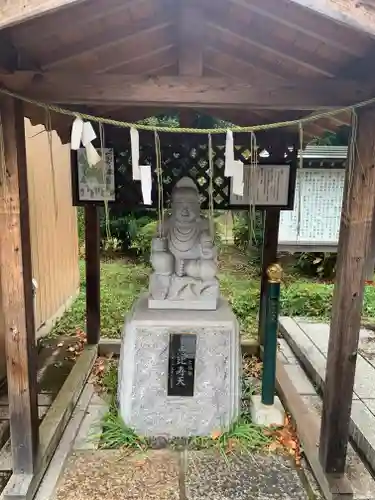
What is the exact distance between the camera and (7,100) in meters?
2.46

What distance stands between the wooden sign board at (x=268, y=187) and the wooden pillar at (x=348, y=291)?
5.46 ft

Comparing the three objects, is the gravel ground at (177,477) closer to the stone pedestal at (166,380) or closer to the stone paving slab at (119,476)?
the stone paving slab at (119,476)

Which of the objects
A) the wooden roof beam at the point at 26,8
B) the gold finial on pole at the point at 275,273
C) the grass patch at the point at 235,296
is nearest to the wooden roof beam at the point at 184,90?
the wooden roof beam at the point at 26,8

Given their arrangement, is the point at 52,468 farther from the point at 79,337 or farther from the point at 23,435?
the point at 79,337

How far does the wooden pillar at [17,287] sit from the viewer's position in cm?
251

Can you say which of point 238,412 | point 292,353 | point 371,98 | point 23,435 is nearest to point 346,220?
point 371,98

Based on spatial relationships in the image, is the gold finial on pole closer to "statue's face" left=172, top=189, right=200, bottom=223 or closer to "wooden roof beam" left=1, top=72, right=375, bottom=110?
"statue's face" left=172, top=189, right=200, bottom=223

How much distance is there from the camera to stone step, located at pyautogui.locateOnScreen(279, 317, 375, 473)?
329 centimetres

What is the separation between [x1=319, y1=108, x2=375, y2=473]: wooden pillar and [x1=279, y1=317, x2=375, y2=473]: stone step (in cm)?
49

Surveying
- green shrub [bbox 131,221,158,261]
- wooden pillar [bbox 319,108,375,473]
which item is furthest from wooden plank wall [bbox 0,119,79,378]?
wooden pillar [bbox 319,108,375,473]

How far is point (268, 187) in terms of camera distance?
14.5ft

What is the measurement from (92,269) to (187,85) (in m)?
2.90

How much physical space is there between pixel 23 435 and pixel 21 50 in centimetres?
236

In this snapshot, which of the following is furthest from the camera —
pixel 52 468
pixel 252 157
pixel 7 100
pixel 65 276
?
pixel 65 276
